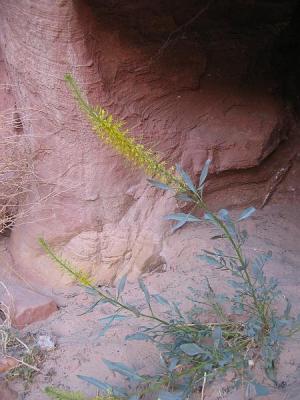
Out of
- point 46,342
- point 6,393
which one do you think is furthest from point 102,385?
point 46,342

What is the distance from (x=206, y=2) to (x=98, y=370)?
155 centimetres

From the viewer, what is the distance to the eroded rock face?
88.5 inches

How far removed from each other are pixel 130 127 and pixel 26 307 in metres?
0.90

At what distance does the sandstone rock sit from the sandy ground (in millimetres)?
40

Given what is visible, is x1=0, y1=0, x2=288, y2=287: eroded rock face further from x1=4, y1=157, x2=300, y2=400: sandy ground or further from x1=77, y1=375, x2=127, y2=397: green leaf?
x1=77, y1=375, x2=127, y2=397: green leaf

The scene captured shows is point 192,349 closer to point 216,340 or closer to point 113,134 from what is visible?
point 216,340

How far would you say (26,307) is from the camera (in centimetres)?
230

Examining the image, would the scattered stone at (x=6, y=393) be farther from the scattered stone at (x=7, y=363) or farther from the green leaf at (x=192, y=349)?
the green leaf at (x=192, y=349)

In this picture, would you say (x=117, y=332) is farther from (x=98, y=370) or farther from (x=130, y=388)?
(x=130, y=388)

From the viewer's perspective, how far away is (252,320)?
1656 mm

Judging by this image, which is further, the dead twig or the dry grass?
the dead twig

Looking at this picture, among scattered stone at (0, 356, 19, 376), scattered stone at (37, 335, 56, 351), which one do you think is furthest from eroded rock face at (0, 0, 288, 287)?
scattered stone at (0, 356, 19, 376)

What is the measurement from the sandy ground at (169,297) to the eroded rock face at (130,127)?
0.14 metres

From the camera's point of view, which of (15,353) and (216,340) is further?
(15,353)
